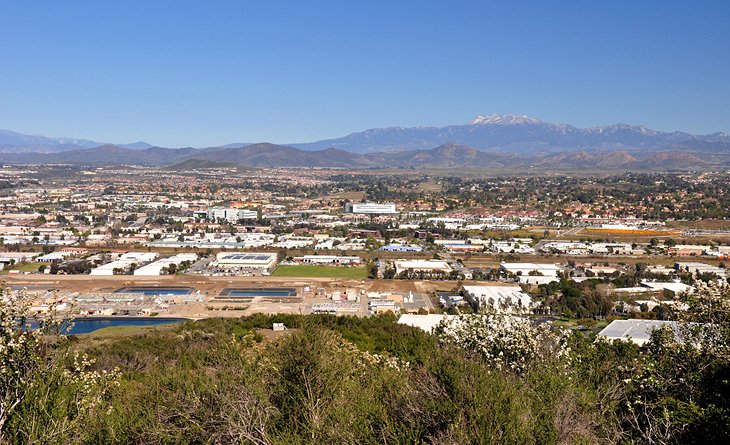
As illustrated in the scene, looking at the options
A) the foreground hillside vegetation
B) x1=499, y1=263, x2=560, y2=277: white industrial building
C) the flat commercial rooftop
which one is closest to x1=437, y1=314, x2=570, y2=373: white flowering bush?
the foreground hillside vegetation

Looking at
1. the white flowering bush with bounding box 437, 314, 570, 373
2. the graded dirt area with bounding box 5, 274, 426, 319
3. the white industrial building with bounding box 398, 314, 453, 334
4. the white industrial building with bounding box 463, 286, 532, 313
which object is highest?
the white flowering bush with bounding box 437, 314, 570, 373

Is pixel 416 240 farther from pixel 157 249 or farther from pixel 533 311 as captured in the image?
pixel 533 311

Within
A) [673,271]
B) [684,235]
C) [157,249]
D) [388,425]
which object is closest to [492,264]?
[673,271]

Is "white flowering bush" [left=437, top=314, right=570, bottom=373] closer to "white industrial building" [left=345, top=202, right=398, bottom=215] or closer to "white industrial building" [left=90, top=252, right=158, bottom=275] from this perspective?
"white industrial building" [left=90, top=252, right=158, bottom=275]

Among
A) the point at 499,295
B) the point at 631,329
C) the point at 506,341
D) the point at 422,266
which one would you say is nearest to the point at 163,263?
the point at 422,266

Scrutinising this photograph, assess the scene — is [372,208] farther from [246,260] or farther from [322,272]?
[322,272]
